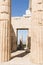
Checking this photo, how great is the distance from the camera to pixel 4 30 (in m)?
8.47

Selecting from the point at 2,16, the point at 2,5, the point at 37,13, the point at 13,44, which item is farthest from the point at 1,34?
the point at 13,44

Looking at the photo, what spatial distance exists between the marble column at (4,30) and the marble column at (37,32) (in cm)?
156

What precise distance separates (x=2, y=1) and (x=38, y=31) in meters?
2.74

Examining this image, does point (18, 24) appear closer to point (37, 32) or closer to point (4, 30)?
point (4, 30)

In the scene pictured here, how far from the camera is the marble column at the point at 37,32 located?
777 centimetres

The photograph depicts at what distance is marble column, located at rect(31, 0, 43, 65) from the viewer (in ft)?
25.5

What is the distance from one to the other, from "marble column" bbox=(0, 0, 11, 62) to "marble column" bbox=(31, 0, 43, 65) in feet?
5.12

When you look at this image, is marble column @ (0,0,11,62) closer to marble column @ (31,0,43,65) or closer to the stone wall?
marble column @ (31,0,43,65)

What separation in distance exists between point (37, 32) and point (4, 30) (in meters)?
1.90

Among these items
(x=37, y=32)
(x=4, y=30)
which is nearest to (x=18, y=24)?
(x=4, y=30)

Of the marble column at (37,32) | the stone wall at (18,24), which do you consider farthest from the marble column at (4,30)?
the stone wall at (18,24)

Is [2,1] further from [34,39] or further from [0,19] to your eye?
[34,39]

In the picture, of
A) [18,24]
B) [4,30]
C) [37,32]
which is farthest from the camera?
[18,24]

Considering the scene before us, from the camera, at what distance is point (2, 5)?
863 cm
